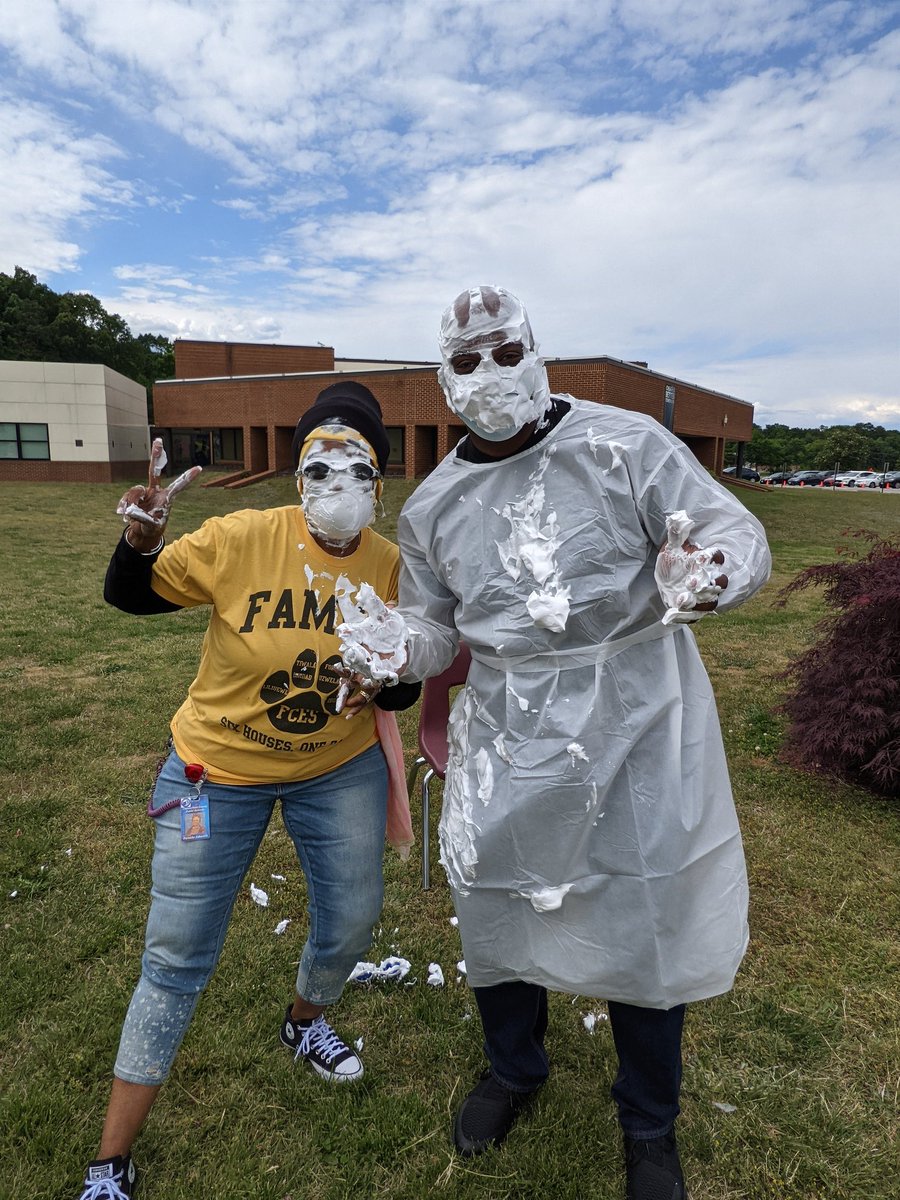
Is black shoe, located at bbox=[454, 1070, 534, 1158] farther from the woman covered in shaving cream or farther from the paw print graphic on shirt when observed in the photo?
the paw print graphic on shirt

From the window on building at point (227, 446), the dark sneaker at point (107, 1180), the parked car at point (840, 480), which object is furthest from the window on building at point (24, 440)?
the parked car at point (840, 480)

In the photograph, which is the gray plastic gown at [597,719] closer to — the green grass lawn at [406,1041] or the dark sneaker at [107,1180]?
the green grass lawn at [406,1041]

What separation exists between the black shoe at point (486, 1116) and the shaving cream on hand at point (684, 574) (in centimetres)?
156

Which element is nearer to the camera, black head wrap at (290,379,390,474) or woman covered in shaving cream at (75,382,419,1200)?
woman covered in shaving cream at (75,382,419,1200)

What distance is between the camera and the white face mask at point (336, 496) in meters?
1.99

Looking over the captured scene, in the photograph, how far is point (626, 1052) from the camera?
1.92 metres

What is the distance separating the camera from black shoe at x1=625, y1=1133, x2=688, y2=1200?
1.92 metres

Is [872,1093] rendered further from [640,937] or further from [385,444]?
[385,444]

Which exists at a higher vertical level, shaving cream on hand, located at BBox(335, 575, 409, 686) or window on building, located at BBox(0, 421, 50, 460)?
window on building, located at BBox(0, 421, 50, 460)

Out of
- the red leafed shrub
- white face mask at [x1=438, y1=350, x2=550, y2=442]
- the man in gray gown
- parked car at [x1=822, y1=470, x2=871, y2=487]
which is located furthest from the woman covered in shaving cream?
parked car at [x1=822, y1=470, x2=871, y2=487]

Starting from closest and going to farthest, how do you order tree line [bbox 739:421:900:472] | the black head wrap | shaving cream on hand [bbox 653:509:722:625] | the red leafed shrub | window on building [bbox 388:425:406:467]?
shaving cream on hand [bbox 653:509:722:625]
the black head wrap
the red leafed shrub
window on building [bbox 388:425:406:467]
tree line [bbox 739:421:900:472]

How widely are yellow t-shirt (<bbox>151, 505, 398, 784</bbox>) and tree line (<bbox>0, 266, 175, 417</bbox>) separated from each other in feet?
159

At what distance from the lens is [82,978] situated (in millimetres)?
2740

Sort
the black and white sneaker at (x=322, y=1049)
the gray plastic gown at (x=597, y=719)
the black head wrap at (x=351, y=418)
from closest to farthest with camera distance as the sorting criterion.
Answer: the gray plastic gown at (x=597, y=719), the black head wrap at (x=351, y=418), the black and white sneaker at (x=322, y=1049)
